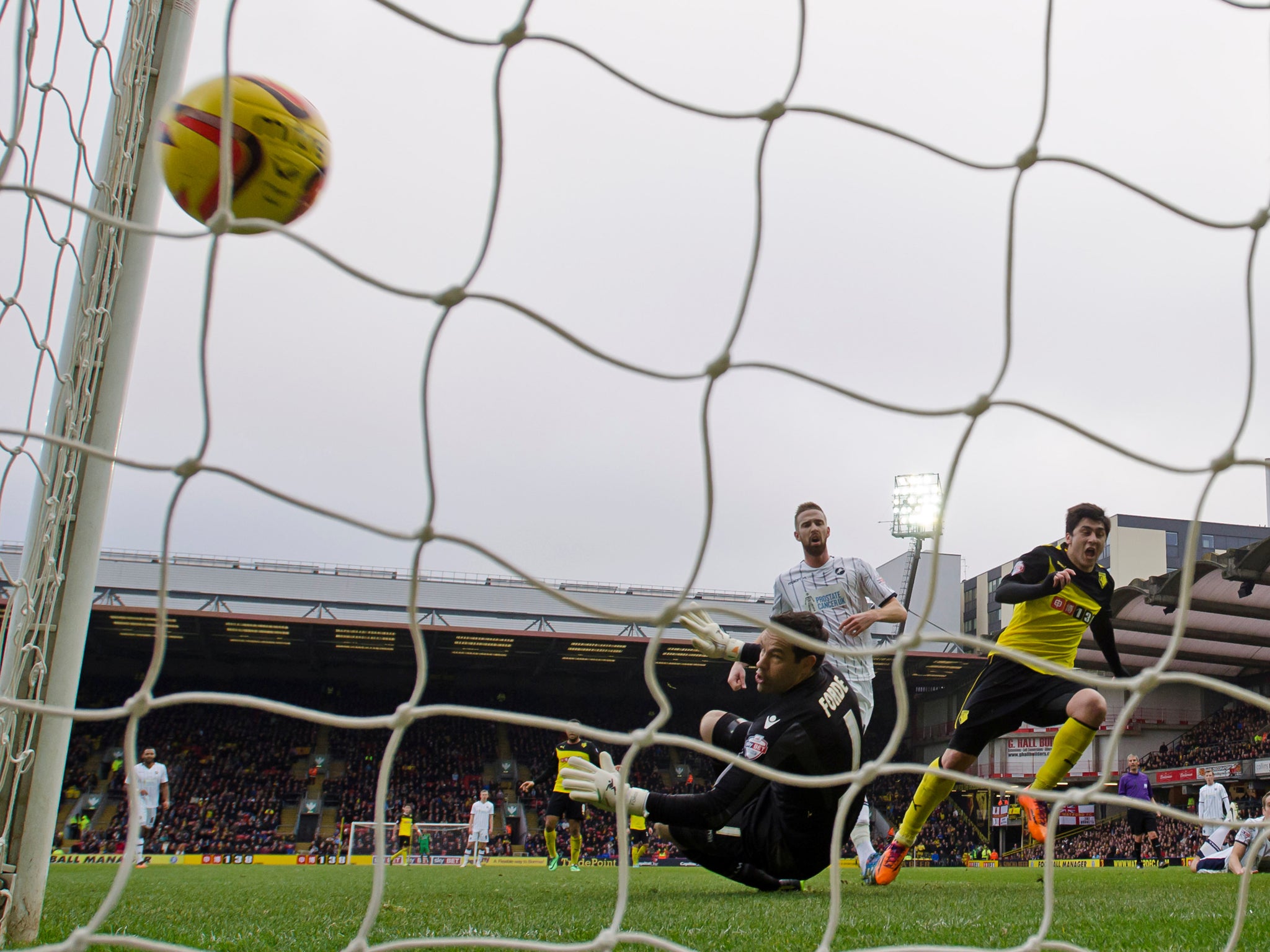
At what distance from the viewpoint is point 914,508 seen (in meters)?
25.5

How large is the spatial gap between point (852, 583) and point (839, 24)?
298 centimetres

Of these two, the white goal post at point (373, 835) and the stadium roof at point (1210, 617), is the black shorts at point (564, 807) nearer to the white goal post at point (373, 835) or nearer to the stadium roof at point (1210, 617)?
the white goal post at point (373, 835)

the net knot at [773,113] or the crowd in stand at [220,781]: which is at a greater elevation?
the net knot at [773,113]

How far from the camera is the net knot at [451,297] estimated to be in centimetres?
214

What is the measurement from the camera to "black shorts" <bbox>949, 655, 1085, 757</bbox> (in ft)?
14.6

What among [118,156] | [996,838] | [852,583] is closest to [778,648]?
[852,583]

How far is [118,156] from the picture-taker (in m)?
2.95

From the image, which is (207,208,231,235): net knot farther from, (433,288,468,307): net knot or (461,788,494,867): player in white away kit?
(461,788,494,867): player in white away kit

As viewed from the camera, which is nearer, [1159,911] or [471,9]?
[471,9]

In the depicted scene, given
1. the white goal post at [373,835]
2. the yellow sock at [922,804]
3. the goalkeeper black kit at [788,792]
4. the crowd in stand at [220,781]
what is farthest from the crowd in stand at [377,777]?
the goalkeeper black kit at [788,792]

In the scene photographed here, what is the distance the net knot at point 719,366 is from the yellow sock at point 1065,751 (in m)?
2.93

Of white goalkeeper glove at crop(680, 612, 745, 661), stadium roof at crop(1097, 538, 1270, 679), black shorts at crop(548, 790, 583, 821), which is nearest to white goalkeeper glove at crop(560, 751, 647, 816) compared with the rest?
white goalkeeper glove at crop(680, 612, 745, 661)

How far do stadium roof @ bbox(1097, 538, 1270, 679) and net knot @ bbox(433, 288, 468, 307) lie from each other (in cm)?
1569

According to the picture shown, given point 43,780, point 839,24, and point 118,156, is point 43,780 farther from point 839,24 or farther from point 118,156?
point 839,24
